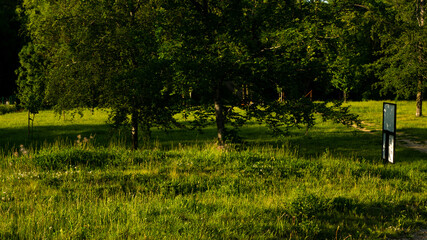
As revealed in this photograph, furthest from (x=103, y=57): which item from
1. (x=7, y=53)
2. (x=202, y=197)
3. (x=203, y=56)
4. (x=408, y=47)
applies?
(x=7, y=53)

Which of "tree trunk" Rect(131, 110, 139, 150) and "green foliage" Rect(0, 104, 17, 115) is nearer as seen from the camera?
"tree trunk" Rect(131, 110, 139, 150)

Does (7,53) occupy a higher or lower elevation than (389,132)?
higher

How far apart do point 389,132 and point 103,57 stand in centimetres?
907

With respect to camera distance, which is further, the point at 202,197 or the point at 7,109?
the point at 7,109

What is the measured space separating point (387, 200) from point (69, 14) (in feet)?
37.4

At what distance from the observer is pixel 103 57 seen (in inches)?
494

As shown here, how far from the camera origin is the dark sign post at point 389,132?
33.2ft

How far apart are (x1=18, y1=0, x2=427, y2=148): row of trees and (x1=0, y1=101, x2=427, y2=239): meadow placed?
77.0 inches

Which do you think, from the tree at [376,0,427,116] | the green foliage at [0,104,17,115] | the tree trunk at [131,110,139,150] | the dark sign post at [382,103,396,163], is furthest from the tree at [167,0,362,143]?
the green foliage at [0,104,17,115]

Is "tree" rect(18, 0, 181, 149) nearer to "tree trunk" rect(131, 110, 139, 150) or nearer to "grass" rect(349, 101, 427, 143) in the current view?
"tree trunk" rect(131, 110, 139, 150)

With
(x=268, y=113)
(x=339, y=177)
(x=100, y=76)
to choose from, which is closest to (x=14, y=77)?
(x=100, y=76)

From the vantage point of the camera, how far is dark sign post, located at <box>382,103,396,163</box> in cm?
1013

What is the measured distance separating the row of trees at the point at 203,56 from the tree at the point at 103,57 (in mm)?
33

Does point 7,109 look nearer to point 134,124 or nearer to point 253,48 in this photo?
point 134,124
